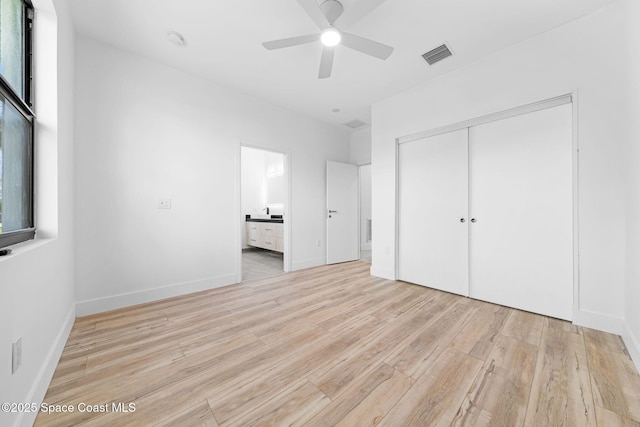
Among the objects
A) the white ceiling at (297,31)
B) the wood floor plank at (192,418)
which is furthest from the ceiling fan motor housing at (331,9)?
the wood floor plank at (192,418)

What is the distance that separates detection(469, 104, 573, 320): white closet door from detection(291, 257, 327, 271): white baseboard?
2.30 m

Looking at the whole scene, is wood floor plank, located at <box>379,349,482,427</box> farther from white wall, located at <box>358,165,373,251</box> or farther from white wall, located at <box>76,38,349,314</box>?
white wall, located at <box>358,165,373,251</box>

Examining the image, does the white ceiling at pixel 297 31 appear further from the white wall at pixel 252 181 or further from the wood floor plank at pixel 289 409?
the white wall at pixel 252 181

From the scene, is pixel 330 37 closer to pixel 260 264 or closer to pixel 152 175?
pixel 152 175

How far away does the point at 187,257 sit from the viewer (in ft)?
9.12

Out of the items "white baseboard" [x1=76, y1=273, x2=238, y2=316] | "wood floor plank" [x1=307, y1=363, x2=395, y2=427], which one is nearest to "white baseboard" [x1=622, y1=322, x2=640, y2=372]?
"wood floor plank" [x1=307, y1=363, x2=395, y2=427]

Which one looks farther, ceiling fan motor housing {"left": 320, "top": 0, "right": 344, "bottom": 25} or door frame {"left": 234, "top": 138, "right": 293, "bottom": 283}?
door frame {"left": 234, "top": 138, "right": 293, "bottom": 283}

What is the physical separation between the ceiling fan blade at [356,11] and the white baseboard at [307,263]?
310 centimetres

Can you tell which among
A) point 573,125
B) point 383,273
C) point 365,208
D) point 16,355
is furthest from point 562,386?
point 365,208

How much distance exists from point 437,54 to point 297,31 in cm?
145

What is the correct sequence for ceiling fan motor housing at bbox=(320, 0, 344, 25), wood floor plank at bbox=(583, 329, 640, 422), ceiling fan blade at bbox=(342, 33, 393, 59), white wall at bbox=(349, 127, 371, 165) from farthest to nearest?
white wall at bbox=(349, 127, 371, 165), ceiling fan blade at bbox=(342, 33, 393, 59), ceiling fan motor housing at bbox=(320, 0, 344, 25), wood floor plank at bbox=(583, 329, 640, 422)

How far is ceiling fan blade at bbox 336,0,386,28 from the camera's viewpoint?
159cm

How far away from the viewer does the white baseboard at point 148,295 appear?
219 centimetres

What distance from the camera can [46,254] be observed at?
4.21ft
